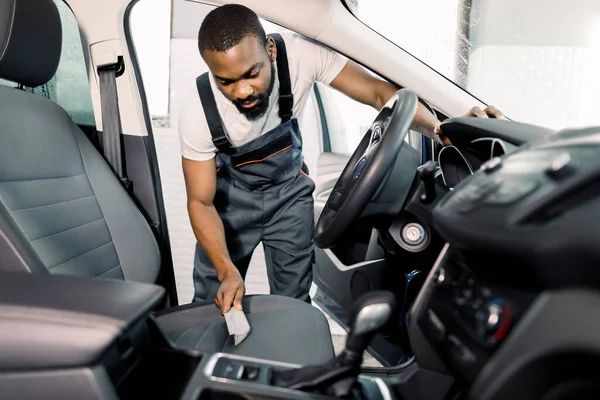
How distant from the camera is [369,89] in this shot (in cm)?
146

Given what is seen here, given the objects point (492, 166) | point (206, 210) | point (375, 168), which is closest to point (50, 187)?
point (206, 210)

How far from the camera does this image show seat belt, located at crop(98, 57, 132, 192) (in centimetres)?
145

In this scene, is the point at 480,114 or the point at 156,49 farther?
the point at 156,49

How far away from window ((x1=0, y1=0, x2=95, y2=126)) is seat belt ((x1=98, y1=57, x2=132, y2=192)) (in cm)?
15

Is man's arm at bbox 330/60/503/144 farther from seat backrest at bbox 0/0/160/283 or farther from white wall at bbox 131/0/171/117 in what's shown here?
white wall at bbox 131/0/171/117

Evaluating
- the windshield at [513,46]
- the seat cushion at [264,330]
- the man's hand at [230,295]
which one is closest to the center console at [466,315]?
the seat cushion at [264,330]

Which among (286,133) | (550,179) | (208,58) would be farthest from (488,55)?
(550,179)

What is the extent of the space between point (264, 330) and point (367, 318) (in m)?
0.46

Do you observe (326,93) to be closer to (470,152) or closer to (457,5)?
(457,5)

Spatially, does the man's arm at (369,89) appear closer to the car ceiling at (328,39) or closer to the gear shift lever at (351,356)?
the car ceiling at (328,39)

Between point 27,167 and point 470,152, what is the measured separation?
3.21 feet

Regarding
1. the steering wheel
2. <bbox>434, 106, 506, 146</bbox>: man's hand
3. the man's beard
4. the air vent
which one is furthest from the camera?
the man's beard

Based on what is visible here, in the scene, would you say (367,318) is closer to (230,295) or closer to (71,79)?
(230,295)

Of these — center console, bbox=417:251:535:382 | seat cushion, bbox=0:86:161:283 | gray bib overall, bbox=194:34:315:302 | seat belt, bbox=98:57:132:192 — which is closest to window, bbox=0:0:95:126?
seat belt, bbox=98:57:132:192
